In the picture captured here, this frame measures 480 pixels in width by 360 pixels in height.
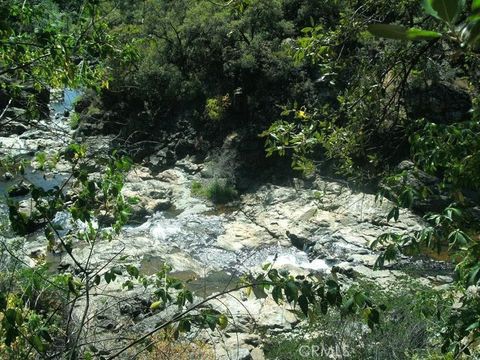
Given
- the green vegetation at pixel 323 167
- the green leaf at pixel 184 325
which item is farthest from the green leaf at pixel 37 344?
the green leaf at pixel 184 325

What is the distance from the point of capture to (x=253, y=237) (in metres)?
12.6

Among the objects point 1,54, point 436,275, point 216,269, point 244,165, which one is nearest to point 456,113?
point 436,275

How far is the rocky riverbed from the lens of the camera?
9711mm

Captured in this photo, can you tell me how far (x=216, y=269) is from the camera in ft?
36.1

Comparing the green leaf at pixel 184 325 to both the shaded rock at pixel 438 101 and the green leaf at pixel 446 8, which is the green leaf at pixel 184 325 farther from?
the shaded rock at pixel 438 101

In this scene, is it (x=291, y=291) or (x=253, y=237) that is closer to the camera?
(x=291, y=291)

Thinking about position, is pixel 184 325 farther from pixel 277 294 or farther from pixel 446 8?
pixel 446 8

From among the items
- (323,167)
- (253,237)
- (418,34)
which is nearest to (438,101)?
(323,167)

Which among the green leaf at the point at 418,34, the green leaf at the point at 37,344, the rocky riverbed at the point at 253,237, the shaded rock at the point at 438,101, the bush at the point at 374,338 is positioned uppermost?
the green leaf at the point at 418,34

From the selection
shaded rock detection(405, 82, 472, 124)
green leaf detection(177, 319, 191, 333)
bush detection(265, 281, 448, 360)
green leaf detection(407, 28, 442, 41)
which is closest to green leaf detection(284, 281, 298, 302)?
green leaf detection(177, 319, 191, 333)

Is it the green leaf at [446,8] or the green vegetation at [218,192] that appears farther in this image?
the green vegetation at [218,192]

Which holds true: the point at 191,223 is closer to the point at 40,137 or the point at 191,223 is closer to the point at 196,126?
the point at 196,126

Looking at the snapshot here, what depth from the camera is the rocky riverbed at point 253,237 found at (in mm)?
9711

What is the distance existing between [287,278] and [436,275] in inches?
341
